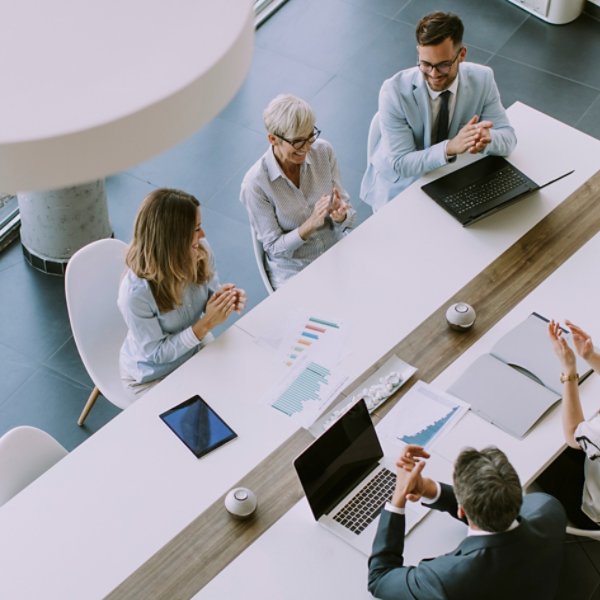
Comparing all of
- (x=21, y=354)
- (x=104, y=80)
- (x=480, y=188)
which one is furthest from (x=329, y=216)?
(x=104, y=80)

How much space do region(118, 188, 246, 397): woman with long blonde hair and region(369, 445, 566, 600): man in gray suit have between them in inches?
44.8

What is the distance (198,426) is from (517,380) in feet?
3.69

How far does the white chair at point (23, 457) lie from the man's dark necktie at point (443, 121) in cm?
206

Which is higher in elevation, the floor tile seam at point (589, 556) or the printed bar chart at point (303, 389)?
the printed bar chart at point (303, 389)

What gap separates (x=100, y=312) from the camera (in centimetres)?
366

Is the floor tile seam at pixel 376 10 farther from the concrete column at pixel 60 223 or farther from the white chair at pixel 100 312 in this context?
the white chair at pixel 100 312

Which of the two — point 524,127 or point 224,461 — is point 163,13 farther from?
point 524,127

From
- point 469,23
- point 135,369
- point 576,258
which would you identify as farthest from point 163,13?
point 469,23

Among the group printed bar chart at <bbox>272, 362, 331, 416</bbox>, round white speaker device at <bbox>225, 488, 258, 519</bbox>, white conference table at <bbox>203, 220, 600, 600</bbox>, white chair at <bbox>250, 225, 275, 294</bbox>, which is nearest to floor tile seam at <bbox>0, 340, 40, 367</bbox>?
white chair at <bbox>250, 225, 275, 294</bbox>

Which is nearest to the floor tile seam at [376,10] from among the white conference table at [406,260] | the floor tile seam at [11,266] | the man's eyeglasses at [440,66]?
the white conference table at [406,260]

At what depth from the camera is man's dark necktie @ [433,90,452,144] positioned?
12.7 feet

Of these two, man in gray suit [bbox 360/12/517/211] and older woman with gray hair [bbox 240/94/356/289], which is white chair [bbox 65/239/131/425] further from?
man in gray suit [bbox 360/12/517/211]

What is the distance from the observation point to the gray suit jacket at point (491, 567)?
8.28 ft

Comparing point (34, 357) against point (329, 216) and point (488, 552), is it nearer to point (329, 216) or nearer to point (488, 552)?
point (329, 216)
